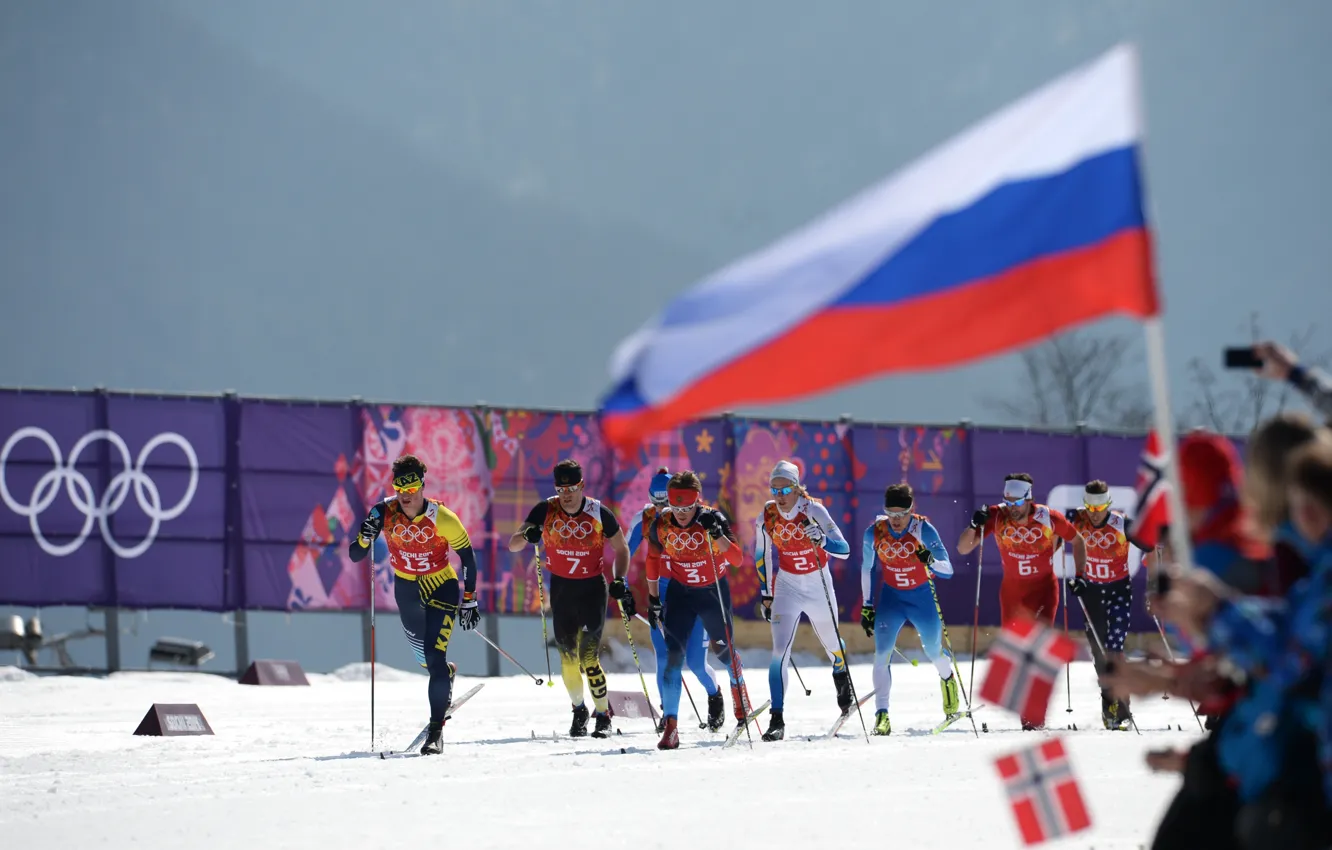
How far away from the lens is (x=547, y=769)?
11297 mm

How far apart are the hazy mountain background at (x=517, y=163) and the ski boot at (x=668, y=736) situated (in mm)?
128125

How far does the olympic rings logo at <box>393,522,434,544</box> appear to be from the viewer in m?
13.2

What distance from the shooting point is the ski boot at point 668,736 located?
12.9m

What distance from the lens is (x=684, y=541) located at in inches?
563

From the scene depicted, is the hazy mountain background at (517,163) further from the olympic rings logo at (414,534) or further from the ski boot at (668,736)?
the ski boot at (668,736)

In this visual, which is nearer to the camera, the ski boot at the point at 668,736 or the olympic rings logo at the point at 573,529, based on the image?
the ski boot at the point at 668,736

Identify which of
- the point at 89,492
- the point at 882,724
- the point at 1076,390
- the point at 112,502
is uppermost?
the point at 1076,390

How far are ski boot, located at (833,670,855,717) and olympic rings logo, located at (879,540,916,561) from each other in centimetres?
118

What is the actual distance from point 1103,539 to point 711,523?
4.09 m

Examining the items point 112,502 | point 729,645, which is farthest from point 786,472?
point 112,502

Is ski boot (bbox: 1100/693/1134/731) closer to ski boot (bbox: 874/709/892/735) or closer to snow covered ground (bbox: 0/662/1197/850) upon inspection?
snow covered ground (bbox: 0/662/1197/850)

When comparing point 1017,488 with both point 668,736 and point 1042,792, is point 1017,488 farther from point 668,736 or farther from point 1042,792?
point 1042,792

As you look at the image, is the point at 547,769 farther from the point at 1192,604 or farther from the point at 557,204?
the point at 557,204

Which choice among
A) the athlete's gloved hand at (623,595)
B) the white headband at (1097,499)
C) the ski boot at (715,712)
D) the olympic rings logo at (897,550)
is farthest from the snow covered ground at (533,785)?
the white headband at (1097,499)
